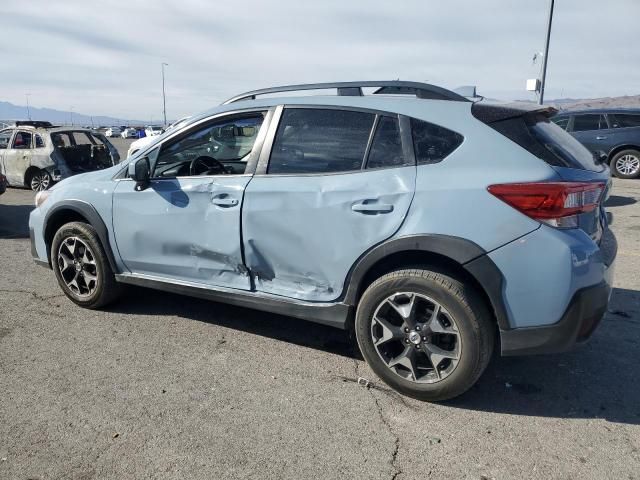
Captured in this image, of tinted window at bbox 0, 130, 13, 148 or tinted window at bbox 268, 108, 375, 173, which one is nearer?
tinted window at bbox 268, 108, 375, 173

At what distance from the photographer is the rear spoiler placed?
113 inches

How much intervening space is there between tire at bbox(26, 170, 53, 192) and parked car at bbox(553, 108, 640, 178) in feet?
39.9

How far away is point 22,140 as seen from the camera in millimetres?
11516

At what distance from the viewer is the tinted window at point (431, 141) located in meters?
2.88

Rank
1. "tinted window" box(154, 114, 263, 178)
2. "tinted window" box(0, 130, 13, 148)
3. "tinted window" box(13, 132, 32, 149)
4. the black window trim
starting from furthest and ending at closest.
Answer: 1. "tinted window" box(0, 130, 13, 148)
2. "tinted window" box(13, 132, 32, 149)
3. "tinted window" box(154, 114, 263, 178)
4. the black window trim

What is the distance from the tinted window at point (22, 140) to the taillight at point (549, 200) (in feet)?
38.4

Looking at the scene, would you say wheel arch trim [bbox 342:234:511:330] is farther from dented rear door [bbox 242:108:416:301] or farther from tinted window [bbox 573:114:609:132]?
tinted window [bbox 573:114:609:132]

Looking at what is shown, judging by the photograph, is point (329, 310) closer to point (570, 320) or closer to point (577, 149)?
point (570, 320)

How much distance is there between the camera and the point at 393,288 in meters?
2.92

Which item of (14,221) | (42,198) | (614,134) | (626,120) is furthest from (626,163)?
(14,221)

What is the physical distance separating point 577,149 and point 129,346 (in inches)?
129

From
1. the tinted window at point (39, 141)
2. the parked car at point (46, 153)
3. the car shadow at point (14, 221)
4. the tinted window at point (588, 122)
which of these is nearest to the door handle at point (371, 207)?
the car shadow at point (14, 221)

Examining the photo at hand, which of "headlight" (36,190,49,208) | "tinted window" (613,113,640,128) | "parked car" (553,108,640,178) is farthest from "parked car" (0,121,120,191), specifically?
"tinted window" (613,113,640,128)

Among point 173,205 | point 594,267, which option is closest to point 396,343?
point 594,267
